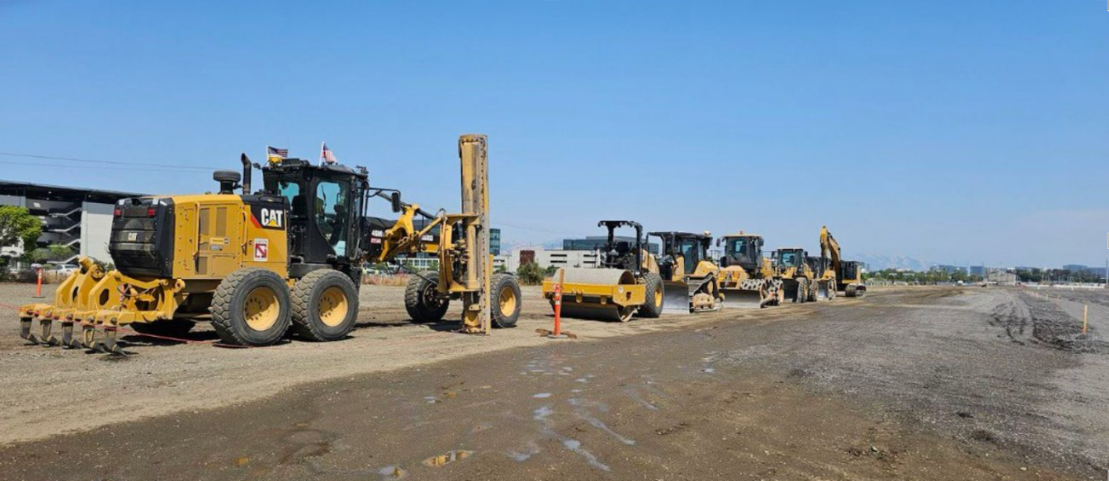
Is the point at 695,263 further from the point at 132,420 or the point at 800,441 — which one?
the point at 132,420

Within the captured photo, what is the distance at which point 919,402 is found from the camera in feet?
25.6

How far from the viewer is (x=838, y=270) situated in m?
44.5

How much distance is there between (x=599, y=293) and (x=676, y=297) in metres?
4.97

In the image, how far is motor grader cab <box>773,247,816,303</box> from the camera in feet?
108

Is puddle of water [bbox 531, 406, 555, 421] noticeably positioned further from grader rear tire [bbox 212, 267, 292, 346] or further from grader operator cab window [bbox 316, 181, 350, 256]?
grader operator cab window [bbox 316, 181, 350, 256]

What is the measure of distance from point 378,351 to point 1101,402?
9094 millimetres

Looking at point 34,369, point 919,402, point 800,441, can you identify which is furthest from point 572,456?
point 34,369

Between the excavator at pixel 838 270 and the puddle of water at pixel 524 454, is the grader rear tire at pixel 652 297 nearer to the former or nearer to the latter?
the puddle of water at pixel 524 454

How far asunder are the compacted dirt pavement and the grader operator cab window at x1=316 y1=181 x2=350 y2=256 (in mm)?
2034

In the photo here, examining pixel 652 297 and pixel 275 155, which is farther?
pixel 652 297

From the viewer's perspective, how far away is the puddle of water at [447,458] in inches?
198

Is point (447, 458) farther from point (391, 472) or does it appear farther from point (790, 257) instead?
point (790, 257)

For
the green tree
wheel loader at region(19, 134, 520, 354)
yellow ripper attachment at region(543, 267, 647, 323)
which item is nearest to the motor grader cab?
yellow ripper attachment at region(543, 267, 647, 323)

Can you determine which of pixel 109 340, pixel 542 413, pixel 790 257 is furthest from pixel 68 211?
pixel 542 413
